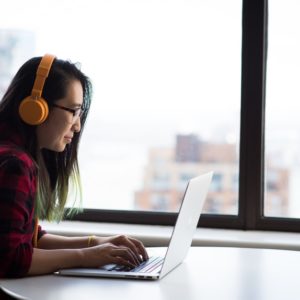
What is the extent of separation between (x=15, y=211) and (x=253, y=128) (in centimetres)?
134

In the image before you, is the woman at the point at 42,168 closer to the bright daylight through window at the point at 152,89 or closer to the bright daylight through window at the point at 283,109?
the bright daylight through window at the point at 152,89

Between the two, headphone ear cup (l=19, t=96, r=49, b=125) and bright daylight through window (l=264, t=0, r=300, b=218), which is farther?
bright daylight through window (l=264, t=0, r=300, b=218)

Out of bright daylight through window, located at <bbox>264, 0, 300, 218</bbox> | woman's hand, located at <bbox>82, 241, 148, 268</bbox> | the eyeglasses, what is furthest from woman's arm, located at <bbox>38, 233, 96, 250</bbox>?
bright daylight through window, located at <bbox>264, 0, 300, 218</bbox>

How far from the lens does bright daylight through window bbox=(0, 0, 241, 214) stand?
2.64 meters

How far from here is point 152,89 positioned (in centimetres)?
269

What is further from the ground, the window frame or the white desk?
the window frame

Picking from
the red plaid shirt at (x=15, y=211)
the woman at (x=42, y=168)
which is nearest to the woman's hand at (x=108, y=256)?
the woman at (x=42, y=168)

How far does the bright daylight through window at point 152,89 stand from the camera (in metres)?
2.64

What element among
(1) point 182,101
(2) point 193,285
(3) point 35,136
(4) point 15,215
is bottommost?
(2) point 193,285

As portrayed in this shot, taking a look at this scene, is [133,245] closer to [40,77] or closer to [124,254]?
[124,254]

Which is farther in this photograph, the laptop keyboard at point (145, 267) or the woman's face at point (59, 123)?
the woman's face at point (59, 123)

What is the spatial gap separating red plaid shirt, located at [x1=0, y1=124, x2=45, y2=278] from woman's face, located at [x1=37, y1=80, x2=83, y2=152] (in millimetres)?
141

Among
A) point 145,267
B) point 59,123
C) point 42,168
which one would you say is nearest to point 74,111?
point 59,123

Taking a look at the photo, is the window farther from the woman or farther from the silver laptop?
the silver laptop
